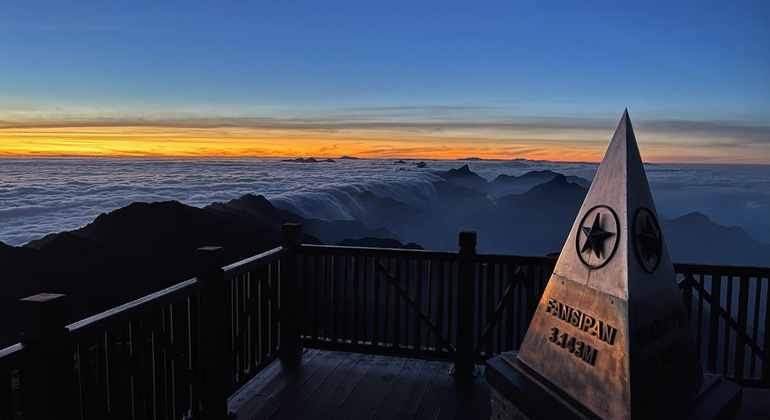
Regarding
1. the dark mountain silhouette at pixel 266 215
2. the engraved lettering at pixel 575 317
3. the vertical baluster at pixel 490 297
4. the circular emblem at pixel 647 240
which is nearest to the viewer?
the circular emblem at pixel 647 240

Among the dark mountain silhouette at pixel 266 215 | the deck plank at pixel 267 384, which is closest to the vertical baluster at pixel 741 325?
the deck plank at pixel 267 384

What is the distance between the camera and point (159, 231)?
2420 cm

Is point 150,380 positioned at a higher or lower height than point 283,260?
lower

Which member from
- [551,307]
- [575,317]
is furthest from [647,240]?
[551,307]

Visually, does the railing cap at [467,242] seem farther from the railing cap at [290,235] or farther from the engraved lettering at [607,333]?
the engraved lettering at [607,333]

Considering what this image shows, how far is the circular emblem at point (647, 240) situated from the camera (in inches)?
99.6

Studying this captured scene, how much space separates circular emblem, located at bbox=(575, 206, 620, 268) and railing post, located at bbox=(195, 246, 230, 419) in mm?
2423

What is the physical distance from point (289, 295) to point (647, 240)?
138 inches

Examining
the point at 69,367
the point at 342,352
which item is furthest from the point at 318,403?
the point at 69,367

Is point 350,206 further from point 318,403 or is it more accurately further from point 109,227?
point 318,403

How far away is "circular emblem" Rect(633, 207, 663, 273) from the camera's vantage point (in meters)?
2.53

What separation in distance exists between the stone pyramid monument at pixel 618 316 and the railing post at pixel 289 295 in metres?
2.87

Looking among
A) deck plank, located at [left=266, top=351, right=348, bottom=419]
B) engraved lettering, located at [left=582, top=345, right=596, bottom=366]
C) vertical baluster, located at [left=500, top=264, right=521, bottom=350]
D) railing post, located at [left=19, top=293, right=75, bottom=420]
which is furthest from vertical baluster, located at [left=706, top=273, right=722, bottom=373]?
railing post, located at [left=19, top=293, right=75, bottom=420]

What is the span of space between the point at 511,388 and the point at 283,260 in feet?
9.09
